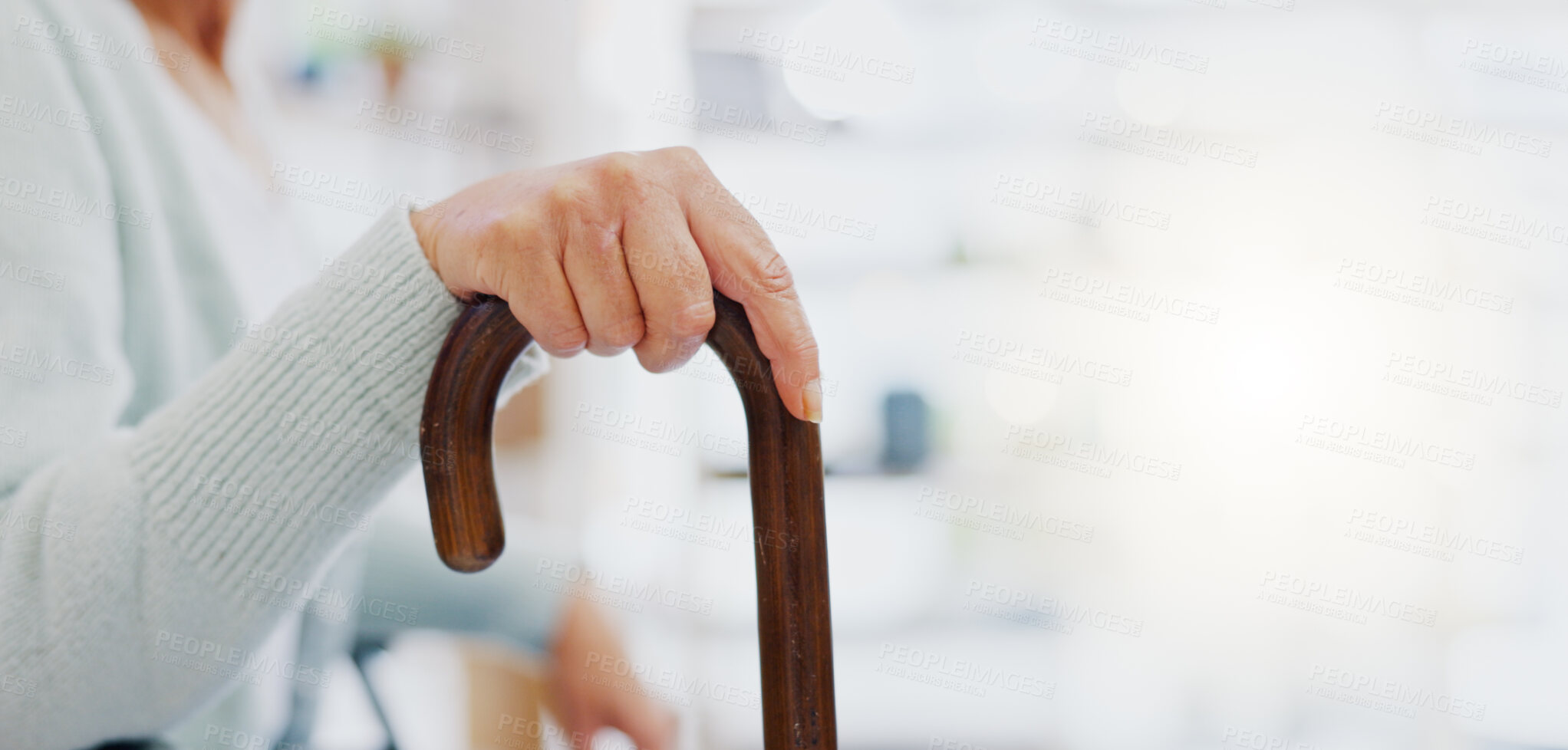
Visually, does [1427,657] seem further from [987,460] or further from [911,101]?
[911,101]

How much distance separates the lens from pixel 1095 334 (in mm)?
1624

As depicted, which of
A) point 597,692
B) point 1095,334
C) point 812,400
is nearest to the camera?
point 812,400

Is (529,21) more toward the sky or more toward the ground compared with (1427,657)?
more toward the sky

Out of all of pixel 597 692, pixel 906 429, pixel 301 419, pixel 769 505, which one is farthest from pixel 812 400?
pixel 906 429

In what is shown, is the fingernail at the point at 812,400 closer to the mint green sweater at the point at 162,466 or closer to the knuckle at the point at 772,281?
the knuckle at the point at 772,281

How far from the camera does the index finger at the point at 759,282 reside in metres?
0.31

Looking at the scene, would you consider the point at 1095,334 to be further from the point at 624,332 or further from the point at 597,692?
the point at 624,332

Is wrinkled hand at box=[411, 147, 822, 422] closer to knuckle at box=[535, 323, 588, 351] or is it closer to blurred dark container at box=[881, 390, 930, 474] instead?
knuckle at box=[535, 323, 588, 351]

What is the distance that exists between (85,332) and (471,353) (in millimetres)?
254

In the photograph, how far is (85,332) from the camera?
0.45 meters

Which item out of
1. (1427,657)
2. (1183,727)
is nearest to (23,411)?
(1183,727)

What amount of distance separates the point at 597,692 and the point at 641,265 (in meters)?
0.42

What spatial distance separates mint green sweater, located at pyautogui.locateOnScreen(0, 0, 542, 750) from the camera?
391 mm

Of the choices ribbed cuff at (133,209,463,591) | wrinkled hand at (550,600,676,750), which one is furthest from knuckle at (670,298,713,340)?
wrinkled hand at (550,600,676,750)
